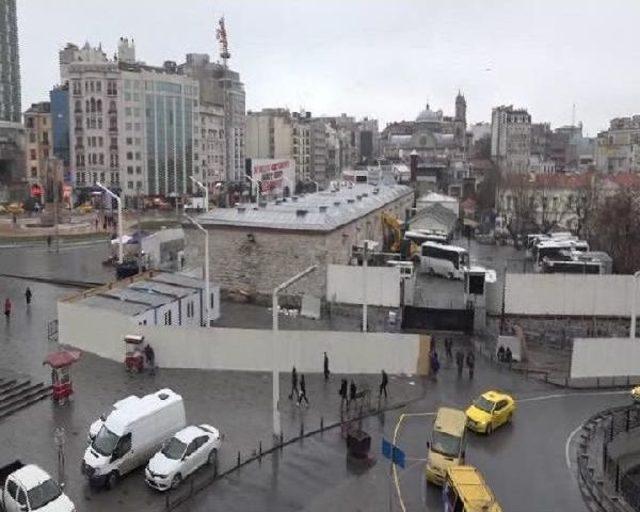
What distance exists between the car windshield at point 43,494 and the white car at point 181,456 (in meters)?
2.22

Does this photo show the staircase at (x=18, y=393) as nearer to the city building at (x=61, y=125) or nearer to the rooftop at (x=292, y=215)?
the rooftop at (x=292, y=215)

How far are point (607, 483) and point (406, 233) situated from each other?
37934 mm

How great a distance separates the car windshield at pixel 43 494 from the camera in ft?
47.3

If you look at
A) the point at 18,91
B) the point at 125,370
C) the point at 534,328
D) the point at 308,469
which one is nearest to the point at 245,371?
the point at 125,370

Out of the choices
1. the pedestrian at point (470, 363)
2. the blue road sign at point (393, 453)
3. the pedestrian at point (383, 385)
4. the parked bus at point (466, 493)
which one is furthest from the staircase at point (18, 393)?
the pedestrian at point (470, 363)

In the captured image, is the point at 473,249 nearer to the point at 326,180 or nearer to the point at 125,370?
the point at 125,370

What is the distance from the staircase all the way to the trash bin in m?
9.90

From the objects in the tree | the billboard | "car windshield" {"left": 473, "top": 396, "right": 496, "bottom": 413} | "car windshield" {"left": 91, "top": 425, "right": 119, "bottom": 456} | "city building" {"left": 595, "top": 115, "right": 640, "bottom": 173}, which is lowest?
"car windshield" {"left": 473, "top": 396, "right": 496, "bottom": 413}

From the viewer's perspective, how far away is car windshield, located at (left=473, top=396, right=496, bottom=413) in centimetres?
2058

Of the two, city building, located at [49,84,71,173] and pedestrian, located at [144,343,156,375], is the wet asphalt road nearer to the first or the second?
pedestrian, located at [144,343,156,375]

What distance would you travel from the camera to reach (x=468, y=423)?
807 inches

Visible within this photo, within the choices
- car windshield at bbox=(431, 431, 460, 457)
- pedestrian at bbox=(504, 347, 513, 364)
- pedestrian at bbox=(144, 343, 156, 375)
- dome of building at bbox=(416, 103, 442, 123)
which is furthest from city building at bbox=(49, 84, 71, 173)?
dome of building at bbox=(416, 103, 442, 123)

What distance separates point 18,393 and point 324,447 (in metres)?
9.86

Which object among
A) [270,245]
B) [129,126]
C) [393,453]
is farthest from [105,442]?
[129,126]
